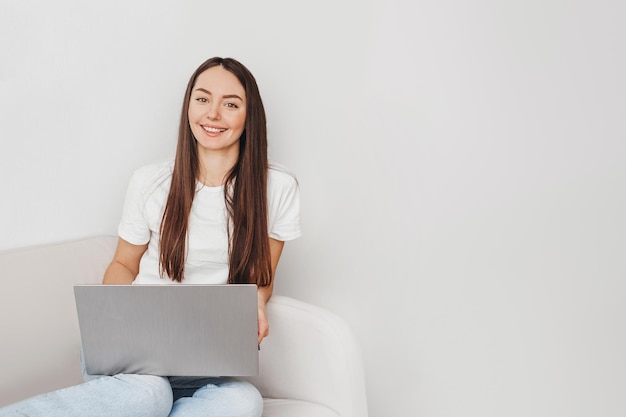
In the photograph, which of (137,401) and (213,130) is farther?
(213,130)

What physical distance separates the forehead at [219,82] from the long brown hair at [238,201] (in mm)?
13

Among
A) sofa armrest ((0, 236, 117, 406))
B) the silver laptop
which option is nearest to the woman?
sofa armrest ((0, 236, 117, 406))

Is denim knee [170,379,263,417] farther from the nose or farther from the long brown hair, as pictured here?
the nose

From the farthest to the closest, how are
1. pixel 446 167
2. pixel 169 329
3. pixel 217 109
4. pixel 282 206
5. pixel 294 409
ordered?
pixel 446 167 → pixel 282 206 → pixel 217 109 → pixel 294 409 → pixel 169 329

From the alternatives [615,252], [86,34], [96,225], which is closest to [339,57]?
[86,34]

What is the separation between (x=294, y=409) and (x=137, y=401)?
37 centimetres

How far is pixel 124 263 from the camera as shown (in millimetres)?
1712

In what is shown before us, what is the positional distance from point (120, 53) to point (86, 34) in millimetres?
99

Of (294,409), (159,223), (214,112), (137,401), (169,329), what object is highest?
(214,112)

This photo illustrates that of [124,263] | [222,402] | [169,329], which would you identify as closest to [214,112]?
[124,263]

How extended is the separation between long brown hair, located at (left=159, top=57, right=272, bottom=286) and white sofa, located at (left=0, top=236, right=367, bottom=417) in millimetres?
133

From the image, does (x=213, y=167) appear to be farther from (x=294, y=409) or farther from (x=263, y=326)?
(x=294, y=409)

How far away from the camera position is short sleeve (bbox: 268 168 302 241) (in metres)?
→ 1.76

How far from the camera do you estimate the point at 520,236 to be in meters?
2.03
